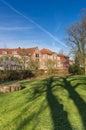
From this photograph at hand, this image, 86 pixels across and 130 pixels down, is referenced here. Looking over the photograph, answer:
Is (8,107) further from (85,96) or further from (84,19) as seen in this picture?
(84,19)

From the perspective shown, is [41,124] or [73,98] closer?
[41,124]

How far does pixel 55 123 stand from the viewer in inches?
230

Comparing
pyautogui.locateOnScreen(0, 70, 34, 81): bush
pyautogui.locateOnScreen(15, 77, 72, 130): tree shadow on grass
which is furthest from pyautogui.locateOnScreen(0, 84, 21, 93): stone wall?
pyautogui.locateOnScreen(0, 70, 34, 81): bush

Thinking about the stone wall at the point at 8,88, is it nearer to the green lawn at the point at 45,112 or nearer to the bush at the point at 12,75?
the green lawn at the point at 45,112

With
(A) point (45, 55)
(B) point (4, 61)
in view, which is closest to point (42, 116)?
(B) point (4, 61)

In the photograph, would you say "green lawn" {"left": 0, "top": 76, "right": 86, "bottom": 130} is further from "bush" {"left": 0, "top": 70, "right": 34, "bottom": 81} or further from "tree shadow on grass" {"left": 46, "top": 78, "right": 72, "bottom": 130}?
"bush" {"left": 0, "top": 70, "right": 34, "bottom": 81}

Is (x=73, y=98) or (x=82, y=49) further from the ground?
(x=82, y=49)

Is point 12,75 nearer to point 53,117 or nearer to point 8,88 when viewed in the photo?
point 8,88

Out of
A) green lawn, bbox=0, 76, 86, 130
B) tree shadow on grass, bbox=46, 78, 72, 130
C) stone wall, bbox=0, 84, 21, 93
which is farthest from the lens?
stone wall, bbox=0, 84, 21, 93

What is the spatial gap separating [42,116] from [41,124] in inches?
26.1

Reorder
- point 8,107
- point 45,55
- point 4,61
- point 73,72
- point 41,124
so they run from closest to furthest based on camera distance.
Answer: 1. point 41,124
2. point 8,107
3. point 4,61
4. point 73,72
5. point 45,55

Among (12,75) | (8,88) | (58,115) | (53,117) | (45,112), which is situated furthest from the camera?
(12,75)

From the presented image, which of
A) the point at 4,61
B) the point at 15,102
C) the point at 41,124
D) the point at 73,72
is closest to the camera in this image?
the point at 41,124

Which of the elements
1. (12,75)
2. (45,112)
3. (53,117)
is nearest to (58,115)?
(53,117)
